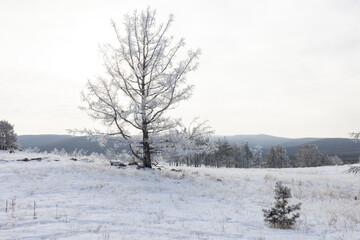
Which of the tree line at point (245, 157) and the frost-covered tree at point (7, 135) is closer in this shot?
the frost-covered tree at point (7, 135)

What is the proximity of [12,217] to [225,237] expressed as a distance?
4.87 metres

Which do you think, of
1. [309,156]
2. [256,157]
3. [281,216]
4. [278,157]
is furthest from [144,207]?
[256,157]

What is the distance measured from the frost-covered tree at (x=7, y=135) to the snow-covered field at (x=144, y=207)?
3250 cm

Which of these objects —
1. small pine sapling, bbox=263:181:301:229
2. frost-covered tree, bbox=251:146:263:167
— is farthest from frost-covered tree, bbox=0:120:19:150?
frost-covered tree, bbox=251:146:263:167

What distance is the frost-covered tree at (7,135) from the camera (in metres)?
37.2

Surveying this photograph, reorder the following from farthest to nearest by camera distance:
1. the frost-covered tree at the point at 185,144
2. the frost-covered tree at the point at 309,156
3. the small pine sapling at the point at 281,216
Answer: the frost-covered tree at the point at 309,156 < the frost-covered tree at the point at 185,144 < the small pine sapling at the point at 281,216

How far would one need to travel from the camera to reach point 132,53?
537 inches

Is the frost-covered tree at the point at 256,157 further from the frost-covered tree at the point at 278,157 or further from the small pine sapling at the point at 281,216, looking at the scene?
the small pine sapling at the point at 281,216

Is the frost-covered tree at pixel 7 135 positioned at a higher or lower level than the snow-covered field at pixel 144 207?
higher

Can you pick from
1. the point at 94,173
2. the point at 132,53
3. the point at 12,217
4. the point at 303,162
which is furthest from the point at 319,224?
the point at 303,162

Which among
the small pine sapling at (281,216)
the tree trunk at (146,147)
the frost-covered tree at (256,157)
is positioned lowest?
the frost-covered tree at (256,157)

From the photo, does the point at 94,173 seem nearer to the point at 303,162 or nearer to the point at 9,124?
the point at 9,124

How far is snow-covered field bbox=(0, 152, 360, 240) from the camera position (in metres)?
5.04

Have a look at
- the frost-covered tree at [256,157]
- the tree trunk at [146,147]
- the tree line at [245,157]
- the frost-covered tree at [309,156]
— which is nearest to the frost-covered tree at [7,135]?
the tree line at [245,157]
